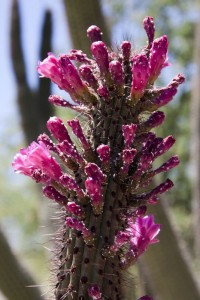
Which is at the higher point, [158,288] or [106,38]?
[106,38]

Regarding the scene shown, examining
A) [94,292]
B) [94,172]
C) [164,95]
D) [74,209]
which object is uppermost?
[164,95]

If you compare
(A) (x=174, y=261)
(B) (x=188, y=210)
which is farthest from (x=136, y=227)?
(B) (x=188, y=210)

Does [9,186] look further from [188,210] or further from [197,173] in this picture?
[197,173]

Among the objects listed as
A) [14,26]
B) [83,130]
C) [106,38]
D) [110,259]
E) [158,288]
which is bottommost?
[158,288]

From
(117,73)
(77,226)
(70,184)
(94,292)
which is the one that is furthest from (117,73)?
(94,292)

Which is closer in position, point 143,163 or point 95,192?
point 95,192

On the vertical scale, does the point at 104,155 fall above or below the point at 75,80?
below

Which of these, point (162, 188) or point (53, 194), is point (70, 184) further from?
point (162, 188)
